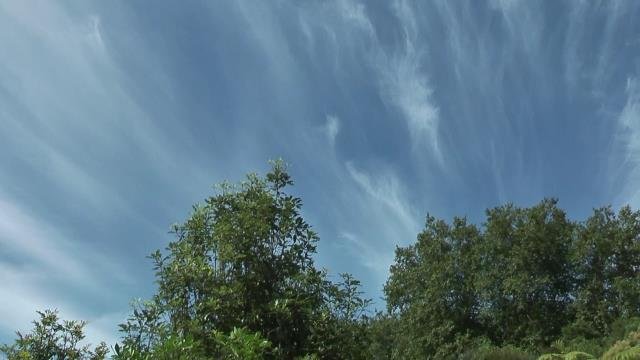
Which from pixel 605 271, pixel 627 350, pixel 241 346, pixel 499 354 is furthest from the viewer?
pixel 605 271

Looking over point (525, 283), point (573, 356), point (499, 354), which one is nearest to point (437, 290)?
point (525, 283)

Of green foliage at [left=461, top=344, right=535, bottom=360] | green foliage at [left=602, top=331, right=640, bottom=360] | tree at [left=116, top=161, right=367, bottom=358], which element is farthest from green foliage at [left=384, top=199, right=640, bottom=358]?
tree at [left=116, top=161, right=367, bottom=358]

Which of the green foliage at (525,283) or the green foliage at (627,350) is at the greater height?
the green foliage at (525,283)

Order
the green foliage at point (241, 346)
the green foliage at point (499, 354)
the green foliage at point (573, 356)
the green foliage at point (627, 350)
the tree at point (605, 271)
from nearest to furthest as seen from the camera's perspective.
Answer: the green foliage at point (241, 346), the green foliage at point (627, 350), the green foliage at point (573, 356), the green foliage at point (499, 354), the tree at point (605, 271)

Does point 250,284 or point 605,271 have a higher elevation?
point 605,271

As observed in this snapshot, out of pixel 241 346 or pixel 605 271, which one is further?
pixel 605 271

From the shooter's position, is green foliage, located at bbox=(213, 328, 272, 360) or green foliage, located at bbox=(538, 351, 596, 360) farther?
green foliage, located at bbox=(538, 351, 596, 360)

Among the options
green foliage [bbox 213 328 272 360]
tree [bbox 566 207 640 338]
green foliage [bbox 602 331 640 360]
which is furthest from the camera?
tree [bbox 566 207 640 338]

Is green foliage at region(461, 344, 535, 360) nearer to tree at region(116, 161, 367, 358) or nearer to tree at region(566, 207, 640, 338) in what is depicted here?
tree at region(566, 207, 640, 338)

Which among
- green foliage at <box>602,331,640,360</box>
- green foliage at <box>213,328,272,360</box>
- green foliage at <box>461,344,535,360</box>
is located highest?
green foliage at <box>461,344,535,360</box>

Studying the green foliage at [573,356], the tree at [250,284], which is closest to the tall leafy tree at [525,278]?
the green foliage at [573,356]

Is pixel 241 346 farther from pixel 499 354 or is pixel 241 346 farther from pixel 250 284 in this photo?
pixel 499 354

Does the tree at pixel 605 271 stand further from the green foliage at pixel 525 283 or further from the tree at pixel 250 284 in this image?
the tree at pixel 250 284

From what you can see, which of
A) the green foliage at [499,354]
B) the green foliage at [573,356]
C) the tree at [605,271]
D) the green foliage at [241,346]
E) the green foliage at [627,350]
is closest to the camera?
the green foliage at [241,346]
